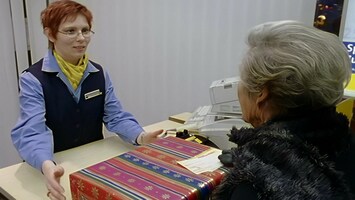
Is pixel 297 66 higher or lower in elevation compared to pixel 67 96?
higher

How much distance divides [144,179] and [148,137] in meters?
0.66

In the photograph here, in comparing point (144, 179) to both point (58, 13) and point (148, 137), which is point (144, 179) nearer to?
point (148, 137)

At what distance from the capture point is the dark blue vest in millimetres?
1643

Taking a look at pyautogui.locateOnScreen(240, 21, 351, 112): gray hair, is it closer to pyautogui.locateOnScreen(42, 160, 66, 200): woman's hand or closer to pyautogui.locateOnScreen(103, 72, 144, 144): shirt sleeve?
pyautogui.locateOnScreen(42, 160, 66, 200): woman's hand

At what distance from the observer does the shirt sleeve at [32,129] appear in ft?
4.53

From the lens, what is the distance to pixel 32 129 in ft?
4.80

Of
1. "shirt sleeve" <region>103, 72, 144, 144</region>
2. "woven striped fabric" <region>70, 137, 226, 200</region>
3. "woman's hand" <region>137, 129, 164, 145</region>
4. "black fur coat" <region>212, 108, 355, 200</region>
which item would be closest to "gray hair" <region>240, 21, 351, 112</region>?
"black fur coat" <region>212, 108, 355, 200</region>

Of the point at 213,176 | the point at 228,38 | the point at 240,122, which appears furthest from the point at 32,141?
the point at 228,38

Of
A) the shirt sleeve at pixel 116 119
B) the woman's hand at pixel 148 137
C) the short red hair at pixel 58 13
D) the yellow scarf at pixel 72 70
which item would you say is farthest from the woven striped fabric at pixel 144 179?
the short red hair at pixel 58 13

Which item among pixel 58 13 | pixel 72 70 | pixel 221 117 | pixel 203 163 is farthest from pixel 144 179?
pixel 58 13

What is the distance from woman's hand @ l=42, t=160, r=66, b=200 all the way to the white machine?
73 centimetres

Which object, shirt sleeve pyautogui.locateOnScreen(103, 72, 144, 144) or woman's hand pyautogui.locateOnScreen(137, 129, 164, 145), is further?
shirt sleeve pyautogui.locateOnScreen(103, 72, 144, 144)

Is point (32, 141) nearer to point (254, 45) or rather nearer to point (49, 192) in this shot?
point (49, 192)

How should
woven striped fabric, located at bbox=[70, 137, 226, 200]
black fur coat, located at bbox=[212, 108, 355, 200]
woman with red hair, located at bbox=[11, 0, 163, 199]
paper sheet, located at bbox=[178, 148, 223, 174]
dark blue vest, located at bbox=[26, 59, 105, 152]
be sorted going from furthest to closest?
1. dark blue vest, located at bbox=[26, 59, 105, 152]
2. woman with red hair, located at bbox=[11, 0, 163, 199]
3. paper sheet, located at bbox=[178, 148, 223, 174]
4. woven striped fabric, located at bbox=[70, 137, 226, 200]
5. black fur coat, located at bbox=[212, 108, 355, 200]
